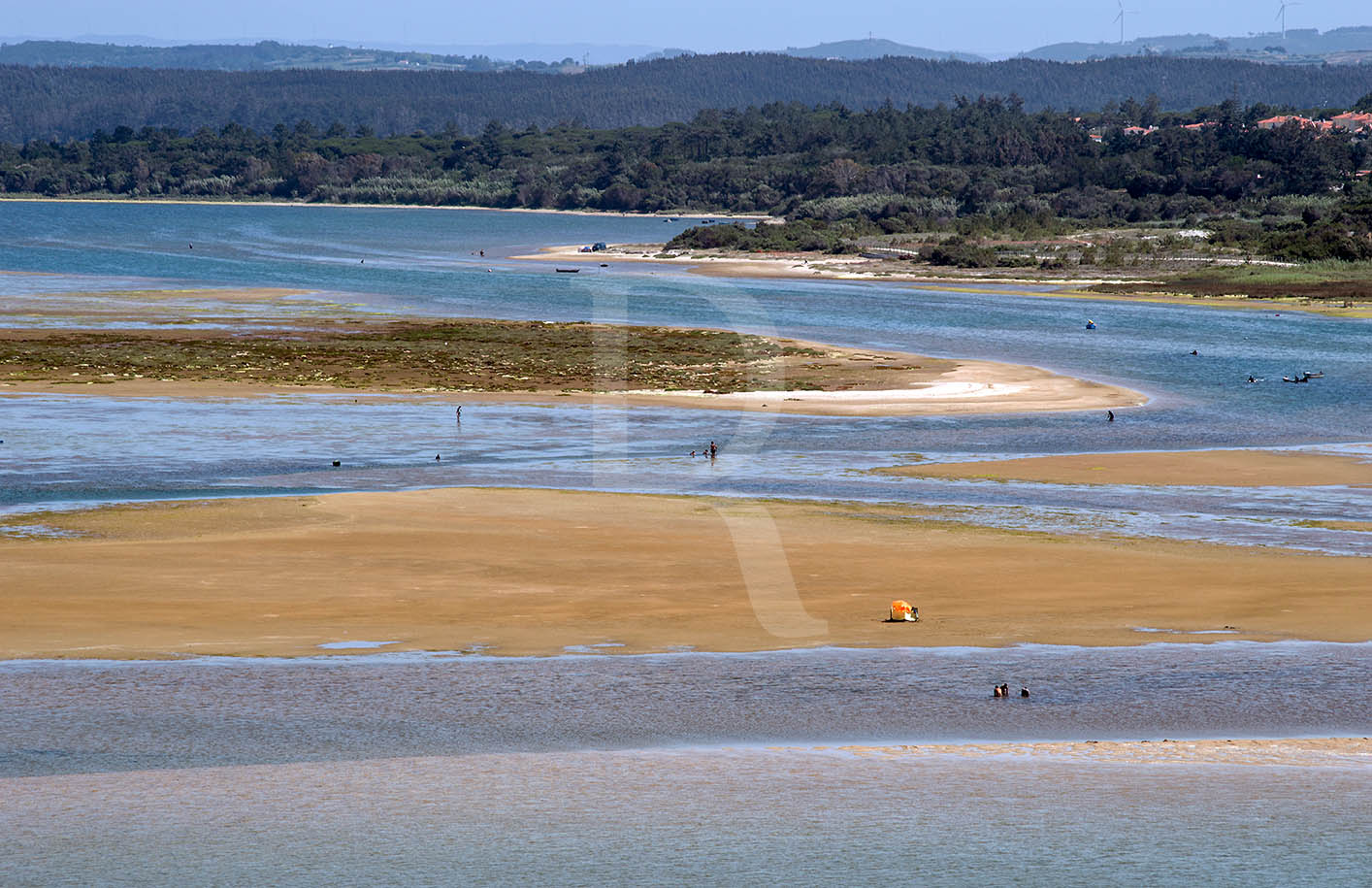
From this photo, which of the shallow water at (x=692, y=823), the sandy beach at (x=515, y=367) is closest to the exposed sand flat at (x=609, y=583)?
the shallow water at (x=692, y=823)

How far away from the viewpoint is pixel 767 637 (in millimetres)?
20047

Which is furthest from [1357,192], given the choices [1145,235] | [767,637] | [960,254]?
[767,637]

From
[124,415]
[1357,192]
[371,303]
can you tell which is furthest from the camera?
[1357,192]

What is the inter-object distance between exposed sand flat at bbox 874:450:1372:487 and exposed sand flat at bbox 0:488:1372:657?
6289 mm

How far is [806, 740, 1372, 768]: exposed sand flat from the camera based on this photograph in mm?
15594

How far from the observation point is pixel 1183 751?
15.9m

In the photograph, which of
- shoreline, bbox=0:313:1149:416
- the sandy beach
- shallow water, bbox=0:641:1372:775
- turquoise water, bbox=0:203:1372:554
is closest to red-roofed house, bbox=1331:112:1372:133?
turquoise water, bbox=0:203:1372:554

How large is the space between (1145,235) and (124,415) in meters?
87.5

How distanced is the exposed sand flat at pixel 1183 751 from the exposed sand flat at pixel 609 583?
3583mm

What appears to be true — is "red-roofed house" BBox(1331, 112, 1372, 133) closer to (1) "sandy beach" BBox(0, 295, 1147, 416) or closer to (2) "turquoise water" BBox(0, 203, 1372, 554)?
(2) "turquoise water" BBox(0, 203, 1372, 554)

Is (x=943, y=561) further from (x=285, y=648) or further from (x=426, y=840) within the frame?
(x=426, y=840)

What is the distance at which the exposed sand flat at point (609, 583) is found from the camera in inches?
786

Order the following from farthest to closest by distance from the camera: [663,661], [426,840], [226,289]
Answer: [226,289], [663,661], [426,840]

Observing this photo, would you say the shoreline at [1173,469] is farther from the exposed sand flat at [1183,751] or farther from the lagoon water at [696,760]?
the exposed sand flat at [1183,751]
